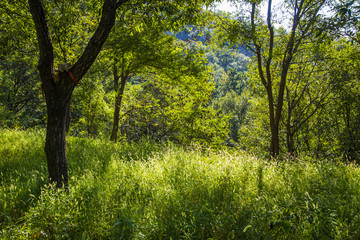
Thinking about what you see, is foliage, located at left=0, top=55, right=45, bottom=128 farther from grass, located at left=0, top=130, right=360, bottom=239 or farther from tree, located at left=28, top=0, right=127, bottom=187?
tree, located at left=28, top=0, right=127, bottom=187

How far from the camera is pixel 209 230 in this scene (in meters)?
2.82

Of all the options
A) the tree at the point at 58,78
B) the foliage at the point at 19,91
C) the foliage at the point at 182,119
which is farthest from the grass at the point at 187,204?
the foliage at the point at 19,91

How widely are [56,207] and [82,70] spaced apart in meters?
2.46

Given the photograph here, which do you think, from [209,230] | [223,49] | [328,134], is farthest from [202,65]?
[328,134]

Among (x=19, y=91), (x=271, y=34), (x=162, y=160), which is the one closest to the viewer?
(x=162, y=160)

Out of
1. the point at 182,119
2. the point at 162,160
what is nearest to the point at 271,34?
the point at 162,160

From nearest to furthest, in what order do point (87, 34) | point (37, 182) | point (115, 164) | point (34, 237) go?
point (34, 237) < point (37, 182) < point (115, 164) < point (87, 34)

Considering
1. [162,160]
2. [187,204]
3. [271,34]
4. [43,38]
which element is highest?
[271,34]

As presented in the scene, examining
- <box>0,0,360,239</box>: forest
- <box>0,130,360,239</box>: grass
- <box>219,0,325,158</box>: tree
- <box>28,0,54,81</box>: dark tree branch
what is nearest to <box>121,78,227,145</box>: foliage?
<box>0,0,360,239</box>: forest

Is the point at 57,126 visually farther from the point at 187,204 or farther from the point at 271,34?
the point at 271,34

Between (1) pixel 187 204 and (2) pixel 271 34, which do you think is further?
(2) pixel 271 34

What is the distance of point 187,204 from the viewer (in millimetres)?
3391

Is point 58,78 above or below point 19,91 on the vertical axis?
below

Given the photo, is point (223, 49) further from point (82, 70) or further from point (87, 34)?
point (82, 70)
